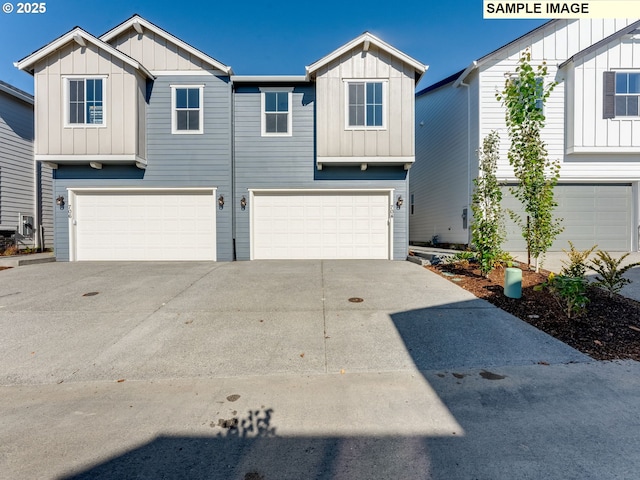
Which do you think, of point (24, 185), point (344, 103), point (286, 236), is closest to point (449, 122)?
point (344, 103)

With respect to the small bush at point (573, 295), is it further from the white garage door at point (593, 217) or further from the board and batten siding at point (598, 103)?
the board and batten siding at point (598, 103)

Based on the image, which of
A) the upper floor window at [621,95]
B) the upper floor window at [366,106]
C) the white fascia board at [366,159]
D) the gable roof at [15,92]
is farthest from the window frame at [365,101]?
the gable roof at [15,92]

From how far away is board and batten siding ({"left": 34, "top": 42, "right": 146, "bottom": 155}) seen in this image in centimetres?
865

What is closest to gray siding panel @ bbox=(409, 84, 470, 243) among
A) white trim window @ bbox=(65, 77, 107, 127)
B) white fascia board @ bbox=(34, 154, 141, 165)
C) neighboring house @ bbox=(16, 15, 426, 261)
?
neighboring house @ bbox=(16, 15, 426, 261)

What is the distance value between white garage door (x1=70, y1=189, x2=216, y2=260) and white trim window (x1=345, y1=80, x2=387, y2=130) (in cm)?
462

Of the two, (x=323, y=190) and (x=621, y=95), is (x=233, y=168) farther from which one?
(x=621, y=95)

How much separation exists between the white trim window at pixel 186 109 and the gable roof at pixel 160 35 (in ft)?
2.56

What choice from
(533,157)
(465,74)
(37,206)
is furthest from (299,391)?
(37,206)

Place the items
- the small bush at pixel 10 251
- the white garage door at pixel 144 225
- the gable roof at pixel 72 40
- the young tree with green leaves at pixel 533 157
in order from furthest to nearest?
the small bush at pixel 10 251 → the white garage door at pixel 144 225 → the gable roof at pixel 72 40 → the young tree with green leaves at pixel 533 157

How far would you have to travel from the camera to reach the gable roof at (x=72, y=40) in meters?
8.45

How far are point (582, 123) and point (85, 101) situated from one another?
47.6 ft

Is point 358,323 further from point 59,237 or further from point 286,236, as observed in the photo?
point 59,237

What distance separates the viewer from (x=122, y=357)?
3.64 meters

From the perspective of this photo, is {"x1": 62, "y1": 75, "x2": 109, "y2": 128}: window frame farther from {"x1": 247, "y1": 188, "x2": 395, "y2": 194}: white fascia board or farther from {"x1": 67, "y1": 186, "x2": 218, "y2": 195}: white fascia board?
{"x1": 247, "y1": 188, "x2": 395, "y2": 194}: white fascia board
